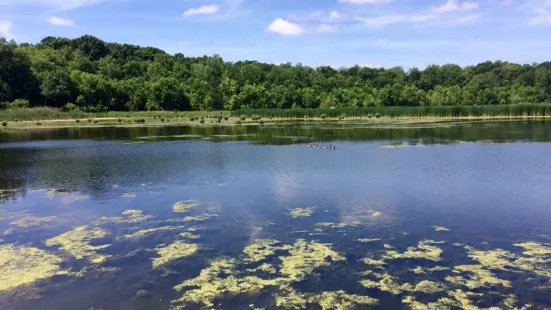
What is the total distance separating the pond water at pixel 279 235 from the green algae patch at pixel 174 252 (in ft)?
0.18

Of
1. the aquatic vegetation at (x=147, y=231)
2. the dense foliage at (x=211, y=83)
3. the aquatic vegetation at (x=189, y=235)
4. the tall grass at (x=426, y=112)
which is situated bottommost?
the aquatic vegetation at (x=189, y=235)

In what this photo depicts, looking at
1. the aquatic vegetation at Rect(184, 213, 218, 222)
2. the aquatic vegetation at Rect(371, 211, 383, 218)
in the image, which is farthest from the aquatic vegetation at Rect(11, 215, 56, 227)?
the aquatic vegetation at Rect(371, 211, 383, 218)

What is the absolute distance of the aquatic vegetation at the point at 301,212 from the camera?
1314 centimetres

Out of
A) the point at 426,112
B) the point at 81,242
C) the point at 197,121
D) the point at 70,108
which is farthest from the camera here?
the point at 70,108

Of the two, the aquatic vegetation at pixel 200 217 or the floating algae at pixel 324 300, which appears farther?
the aquatic vegetation at pixel 200 217

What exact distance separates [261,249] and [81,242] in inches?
171

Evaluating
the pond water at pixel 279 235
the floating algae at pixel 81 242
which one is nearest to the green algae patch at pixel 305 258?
the pond water at pixel 279 235

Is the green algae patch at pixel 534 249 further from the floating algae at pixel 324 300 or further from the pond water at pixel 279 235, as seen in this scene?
the floating algae at pixel 324 300

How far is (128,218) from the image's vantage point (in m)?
13.1

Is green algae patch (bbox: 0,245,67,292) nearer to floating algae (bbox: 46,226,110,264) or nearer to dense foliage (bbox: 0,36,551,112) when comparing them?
floating algae (bbox: 46,226,110,264)

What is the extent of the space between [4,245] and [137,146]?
2094cm

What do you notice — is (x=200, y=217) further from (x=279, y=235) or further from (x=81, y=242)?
(x=81, y=242)

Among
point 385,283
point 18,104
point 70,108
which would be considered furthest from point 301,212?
point 70,108

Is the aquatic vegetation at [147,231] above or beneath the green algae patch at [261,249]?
above
